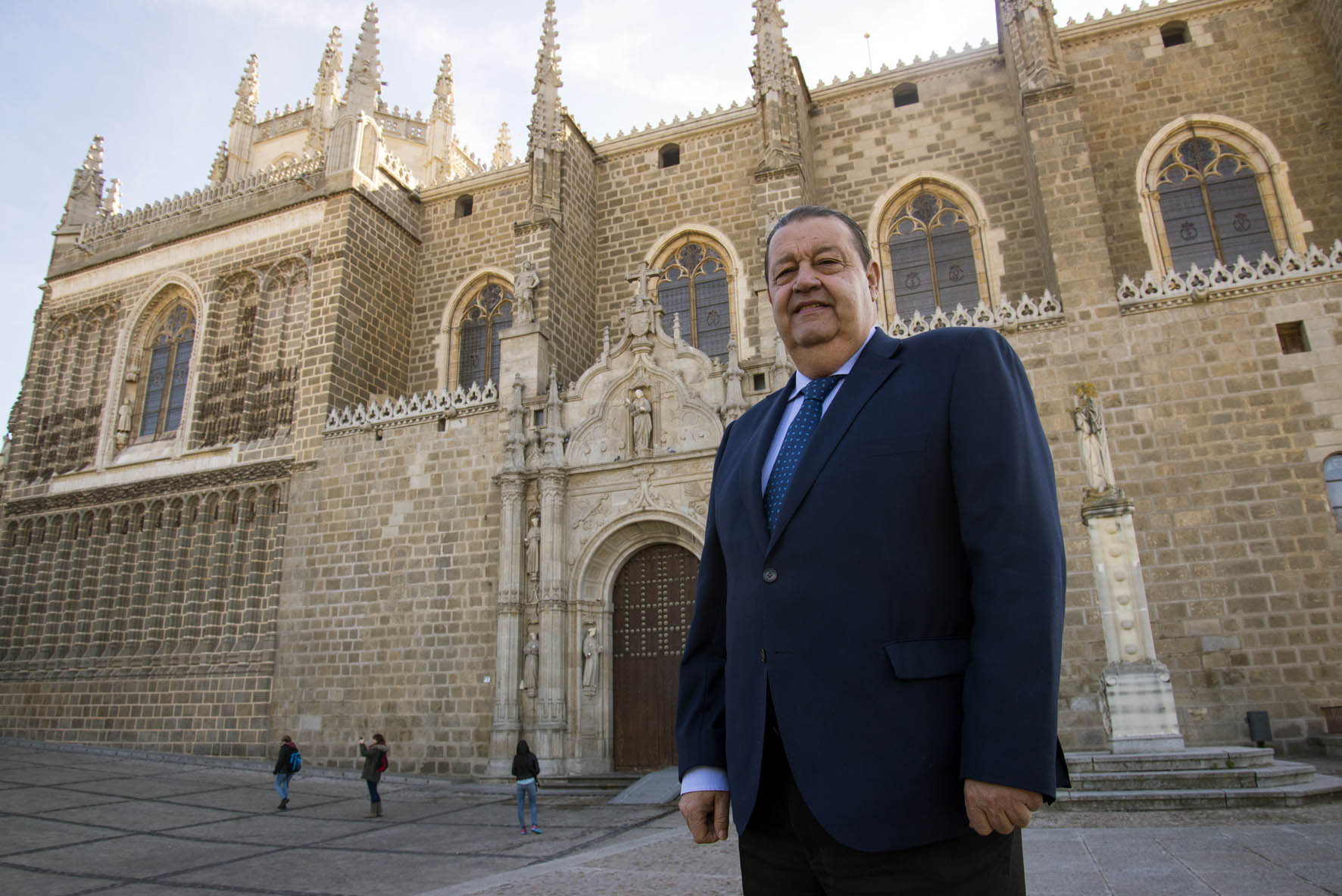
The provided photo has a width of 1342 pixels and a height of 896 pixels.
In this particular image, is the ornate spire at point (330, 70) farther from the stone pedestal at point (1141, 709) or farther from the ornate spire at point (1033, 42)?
the stone pedestal at point (1141, 709)

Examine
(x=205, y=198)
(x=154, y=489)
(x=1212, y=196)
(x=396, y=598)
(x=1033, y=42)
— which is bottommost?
(x=396, y=598)

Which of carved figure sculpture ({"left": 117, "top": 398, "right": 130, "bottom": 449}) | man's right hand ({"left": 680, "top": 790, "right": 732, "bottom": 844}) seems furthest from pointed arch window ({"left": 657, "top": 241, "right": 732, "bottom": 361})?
man's right hand ({"left": 680, "top": 790, "right": 732, "bottom": 844})

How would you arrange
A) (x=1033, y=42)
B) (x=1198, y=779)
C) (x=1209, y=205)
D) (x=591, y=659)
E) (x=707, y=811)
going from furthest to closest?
(x=1209, y=205)
(x=1033, y=42)
(x=591, y=659)
(x=1198, y=779)
(x=707, y=811)

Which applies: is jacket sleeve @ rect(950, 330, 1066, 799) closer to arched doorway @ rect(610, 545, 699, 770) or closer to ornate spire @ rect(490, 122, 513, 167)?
arched doorway @ rect(610, 545, 699, 770)

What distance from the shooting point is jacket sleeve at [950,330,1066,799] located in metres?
1.49

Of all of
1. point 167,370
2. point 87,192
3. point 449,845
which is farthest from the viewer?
point 87,192

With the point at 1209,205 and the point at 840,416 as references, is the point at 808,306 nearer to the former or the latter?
the point at 840,416

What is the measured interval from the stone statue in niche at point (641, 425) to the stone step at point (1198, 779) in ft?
25.7

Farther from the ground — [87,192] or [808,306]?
[87,192]

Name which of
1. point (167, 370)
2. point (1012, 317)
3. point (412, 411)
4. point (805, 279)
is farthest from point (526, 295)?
point (805, 279)

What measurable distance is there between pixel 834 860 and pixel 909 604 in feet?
1.72

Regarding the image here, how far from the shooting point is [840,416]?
6.24ft

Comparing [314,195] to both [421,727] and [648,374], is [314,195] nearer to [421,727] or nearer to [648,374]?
[648,374]

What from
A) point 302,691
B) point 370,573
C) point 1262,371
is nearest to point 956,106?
point 1262,371
